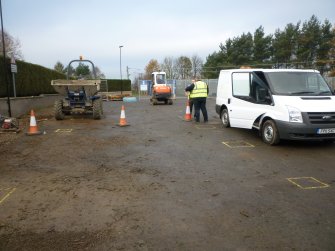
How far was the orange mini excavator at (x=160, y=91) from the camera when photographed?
24.4 m

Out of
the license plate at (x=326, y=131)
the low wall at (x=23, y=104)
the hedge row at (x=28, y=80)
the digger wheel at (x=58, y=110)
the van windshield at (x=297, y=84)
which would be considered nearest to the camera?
the license plate at (x=326, y=131)

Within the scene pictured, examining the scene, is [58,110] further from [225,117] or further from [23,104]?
[225,117]

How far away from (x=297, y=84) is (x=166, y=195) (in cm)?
564

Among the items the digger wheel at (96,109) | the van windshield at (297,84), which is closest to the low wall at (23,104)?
the digger wheel at (96,109)

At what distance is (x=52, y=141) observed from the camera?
9367 mm

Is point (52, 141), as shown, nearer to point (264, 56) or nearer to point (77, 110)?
point (77, 110)

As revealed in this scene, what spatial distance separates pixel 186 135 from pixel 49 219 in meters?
6.57

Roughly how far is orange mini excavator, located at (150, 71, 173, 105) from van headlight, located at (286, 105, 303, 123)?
1685 centimetres

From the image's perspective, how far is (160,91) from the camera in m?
24.4

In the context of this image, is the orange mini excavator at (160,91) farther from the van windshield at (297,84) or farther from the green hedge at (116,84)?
the green hedge at (116,84)

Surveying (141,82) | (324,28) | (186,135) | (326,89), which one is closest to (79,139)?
(186,135)

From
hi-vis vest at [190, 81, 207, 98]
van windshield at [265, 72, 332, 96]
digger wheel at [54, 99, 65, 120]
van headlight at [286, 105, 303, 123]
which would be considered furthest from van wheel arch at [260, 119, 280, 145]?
digger wheel at [54, 99, 65, 120]

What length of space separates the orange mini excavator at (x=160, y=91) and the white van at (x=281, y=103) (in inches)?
535

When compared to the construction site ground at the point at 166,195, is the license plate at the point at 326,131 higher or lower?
higher
